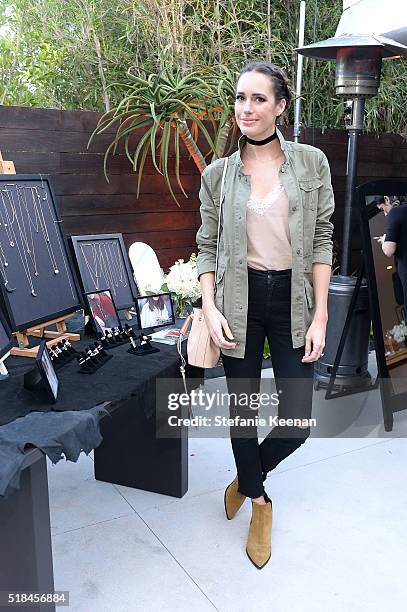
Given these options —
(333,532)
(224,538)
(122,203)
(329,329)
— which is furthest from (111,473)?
(122,203)

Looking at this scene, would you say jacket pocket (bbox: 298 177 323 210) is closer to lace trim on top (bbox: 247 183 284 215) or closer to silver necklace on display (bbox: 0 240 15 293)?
lace trim on top (bbox: 247 183 284 215)

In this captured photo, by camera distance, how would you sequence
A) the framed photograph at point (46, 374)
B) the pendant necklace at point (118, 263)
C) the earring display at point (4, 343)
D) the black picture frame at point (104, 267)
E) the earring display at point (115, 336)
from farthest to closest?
the pendant necklace at point (118, 263), the black picture frame at point (104, 267), the earring display at point (115, 336), the earring display at point (4, 343), the framed photograph at point (46, 374)

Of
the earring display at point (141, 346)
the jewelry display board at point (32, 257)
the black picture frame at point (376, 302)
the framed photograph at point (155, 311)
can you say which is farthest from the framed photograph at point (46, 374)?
the black picture frame at point (376, 302)

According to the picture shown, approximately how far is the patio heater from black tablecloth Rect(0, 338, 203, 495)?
1470mm

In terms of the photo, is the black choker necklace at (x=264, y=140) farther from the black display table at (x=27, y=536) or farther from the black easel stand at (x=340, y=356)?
the black easel stand at (x=340, y=356)

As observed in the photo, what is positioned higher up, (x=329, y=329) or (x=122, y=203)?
(x=122, y=203)

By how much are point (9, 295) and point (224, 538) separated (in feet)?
3.68

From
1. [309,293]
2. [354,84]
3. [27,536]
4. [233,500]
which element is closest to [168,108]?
[354,84]

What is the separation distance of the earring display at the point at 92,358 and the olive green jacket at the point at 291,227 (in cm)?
39

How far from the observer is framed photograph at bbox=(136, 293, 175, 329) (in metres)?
2.23

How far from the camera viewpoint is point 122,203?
3.76 meters

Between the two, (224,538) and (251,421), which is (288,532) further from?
(251,421)

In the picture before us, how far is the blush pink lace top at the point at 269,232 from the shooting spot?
1.75 m

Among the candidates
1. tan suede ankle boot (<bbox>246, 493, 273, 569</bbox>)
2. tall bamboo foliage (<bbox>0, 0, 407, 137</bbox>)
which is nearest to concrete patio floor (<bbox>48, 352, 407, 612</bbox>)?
tan suede ankle boot (<bbox>246, 493, 273, 569</bbox>)
